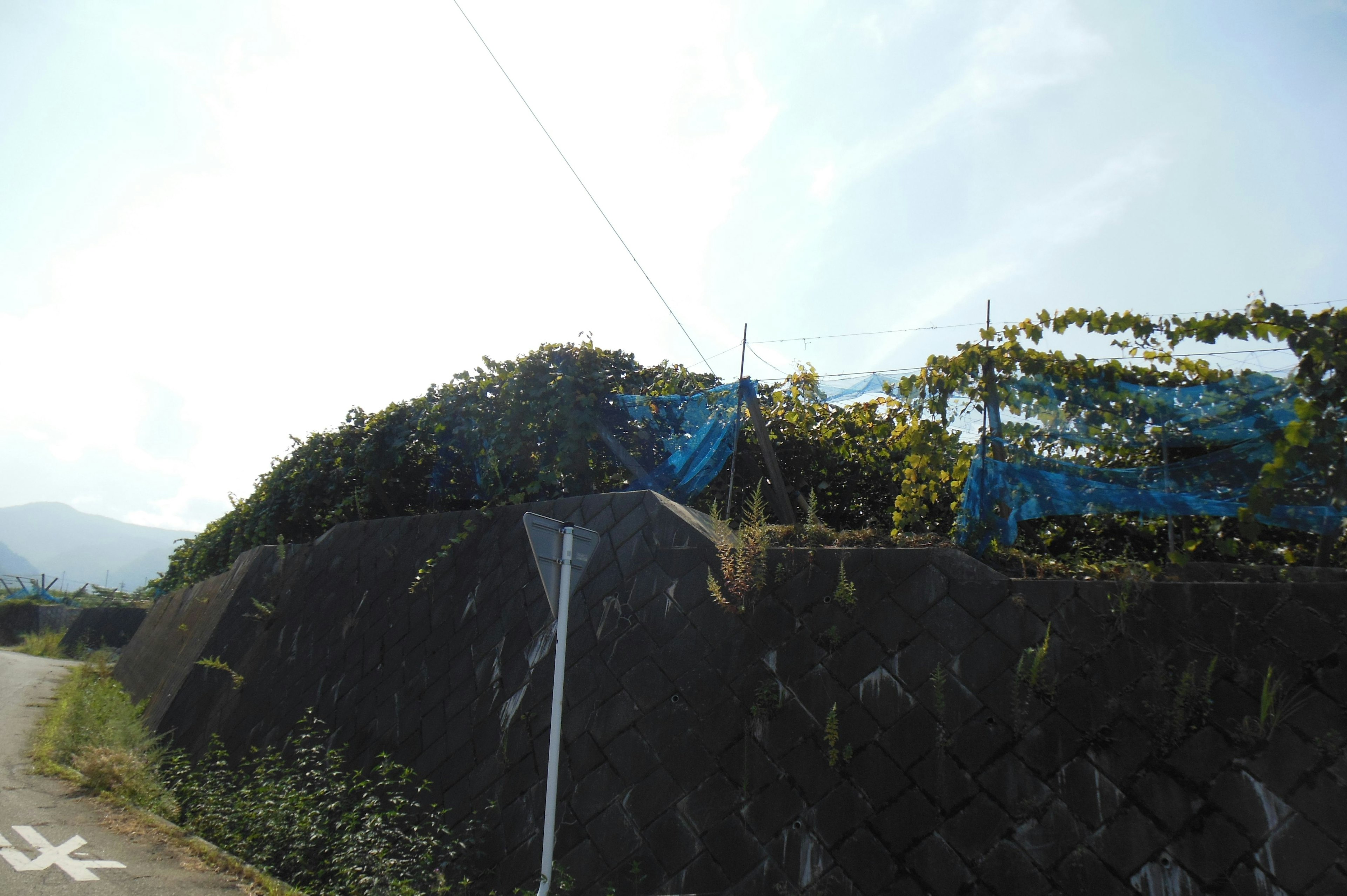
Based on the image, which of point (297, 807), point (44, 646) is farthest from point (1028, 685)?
point (44, 646)

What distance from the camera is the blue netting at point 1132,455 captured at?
516 cm

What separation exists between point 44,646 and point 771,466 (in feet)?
92.2

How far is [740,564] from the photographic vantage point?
5750 mm

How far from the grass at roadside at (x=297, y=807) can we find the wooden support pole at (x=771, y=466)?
379cm

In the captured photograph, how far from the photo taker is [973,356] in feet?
19.9

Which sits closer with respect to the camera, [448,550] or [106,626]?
[448,550]

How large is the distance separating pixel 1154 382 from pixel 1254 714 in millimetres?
2365

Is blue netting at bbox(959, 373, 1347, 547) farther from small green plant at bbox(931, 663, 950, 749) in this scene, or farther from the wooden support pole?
the wooden support pole

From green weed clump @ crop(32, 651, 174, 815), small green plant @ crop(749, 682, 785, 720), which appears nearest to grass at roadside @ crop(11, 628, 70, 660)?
green weed clump @ crop(32, 651, 174, 815)

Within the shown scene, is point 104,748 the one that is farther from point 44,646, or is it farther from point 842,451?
point 44,646

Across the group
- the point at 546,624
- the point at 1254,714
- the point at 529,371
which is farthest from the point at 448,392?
the point at 1254,714

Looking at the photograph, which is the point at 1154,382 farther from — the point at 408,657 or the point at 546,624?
the point at 408,657

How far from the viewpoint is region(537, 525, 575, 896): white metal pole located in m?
4.75

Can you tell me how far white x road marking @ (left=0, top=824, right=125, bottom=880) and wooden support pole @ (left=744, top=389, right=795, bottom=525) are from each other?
5.93m
